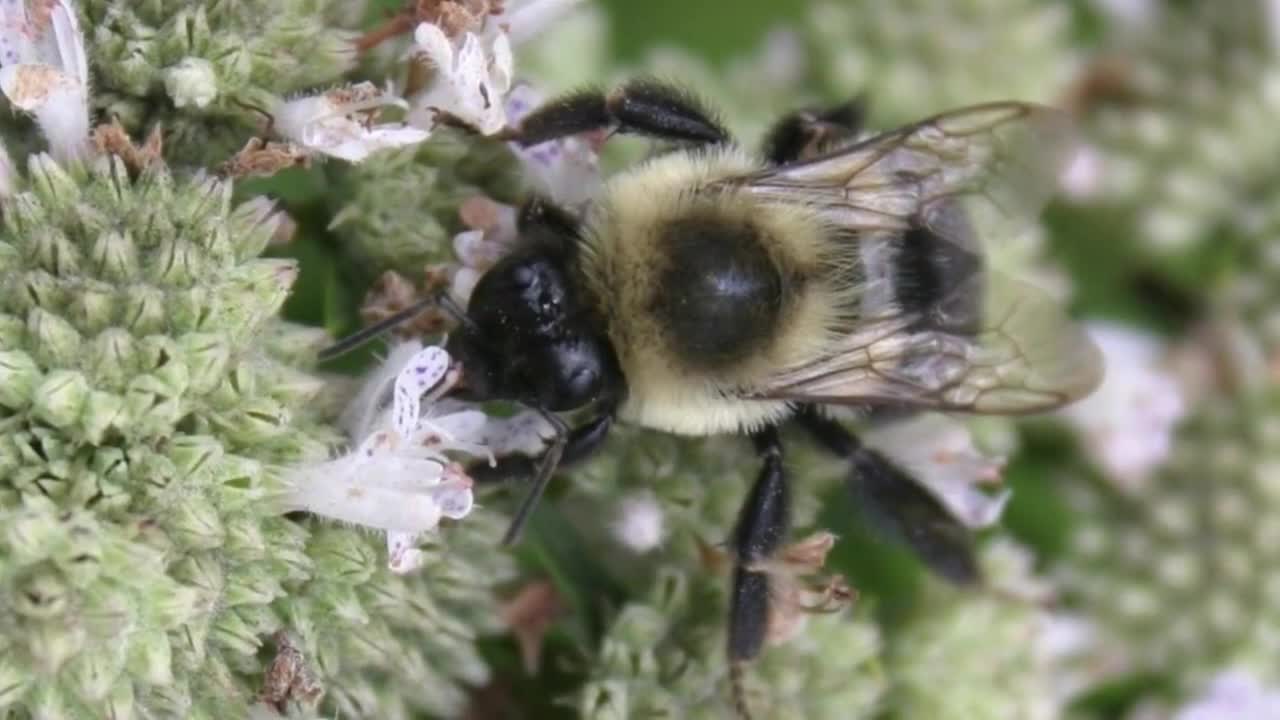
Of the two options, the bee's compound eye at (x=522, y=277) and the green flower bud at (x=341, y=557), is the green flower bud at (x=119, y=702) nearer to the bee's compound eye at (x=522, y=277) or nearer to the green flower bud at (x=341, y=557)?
the green flower bud at (x=341, y=557)

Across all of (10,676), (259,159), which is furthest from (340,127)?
(10,676)

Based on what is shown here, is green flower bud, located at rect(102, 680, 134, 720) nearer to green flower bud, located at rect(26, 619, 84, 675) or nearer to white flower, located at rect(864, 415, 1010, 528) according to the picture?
green flower bud, located at rect(26, 619, 84, 675)

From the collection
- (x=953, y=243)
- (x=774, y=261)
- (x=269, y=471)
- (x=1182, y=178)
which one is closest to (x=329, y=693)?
(x=269, y=471)

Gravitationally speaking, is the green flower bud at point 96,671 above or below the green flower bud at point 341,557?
above

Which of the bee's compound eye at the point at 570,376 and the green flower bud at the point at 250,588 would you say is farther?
the bee's compound eye at the point at 570,376

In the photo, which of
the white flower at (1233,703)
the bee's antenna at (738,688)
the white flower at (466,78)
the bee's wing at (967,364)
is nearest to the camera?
the white flower at (466,78)

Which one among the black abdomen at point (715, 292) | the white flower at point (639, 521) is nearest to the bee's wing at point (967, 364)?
the black abdomen at point (715, 292)

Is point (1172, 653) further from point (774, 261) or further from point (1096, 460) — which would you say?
point (774, 261)

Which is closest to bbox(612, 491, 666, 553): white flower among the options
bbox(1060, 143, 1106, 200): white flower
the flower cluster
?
the flower cluster
